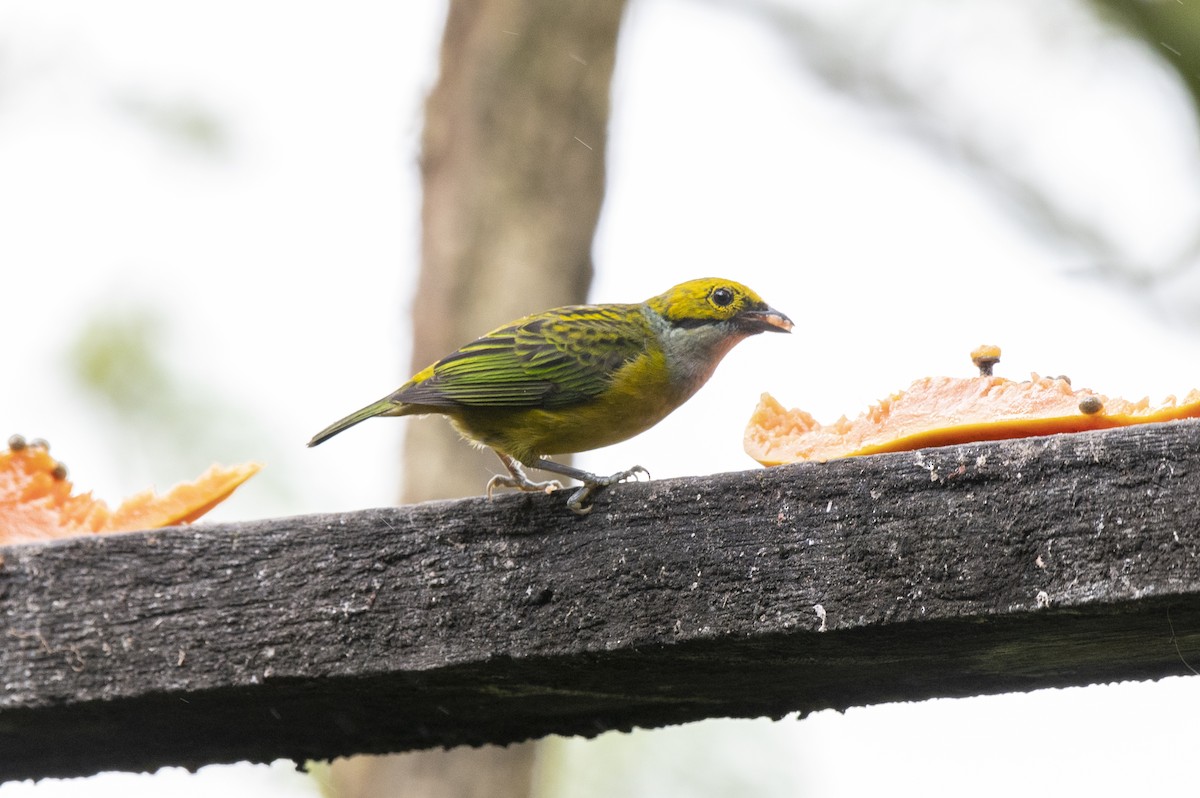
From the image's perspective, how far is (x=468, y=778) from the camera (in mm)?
6430

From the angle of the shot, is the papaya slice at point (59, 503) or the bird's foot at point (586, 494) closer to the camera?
the bird's foot at point (586, 494)

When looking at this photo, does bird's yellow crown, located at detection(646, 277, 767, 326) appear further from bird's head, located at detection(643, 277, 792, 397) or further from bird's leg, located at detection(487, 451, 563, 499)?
bird's leg, located at detection(487, 451, 563, 499)

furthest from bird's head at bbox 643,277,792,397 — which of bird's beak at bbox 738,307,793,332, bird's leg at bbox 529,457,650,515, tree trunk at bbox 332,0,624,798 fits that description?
tree trunk at bbox 332,0,624,798

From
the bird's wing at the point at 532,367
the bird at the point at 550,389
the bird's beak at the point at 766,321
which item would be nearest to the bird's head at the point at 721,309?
the bird's beak at the point at 766,321

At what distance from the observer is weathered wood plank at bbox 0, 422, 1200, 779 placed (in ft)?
7.54

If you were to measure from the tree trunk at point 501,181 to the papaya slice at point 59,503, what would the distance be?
13.1ft

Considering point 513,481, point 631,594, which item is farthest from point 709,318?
point 631,594

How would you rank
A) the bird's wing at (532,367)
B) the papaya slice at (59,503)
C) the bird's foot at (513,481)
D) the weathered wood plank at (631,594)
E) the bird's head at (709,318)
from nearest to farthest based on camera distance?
the weathered wood plank at (631,594) → the papaya slice at (59,503) → the bird's foot at (513,481) → the bird's wing at (532,367) → the bird's head at (709,318)

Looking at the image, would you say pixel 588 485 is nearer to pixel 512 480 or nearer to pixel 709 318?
pixel 512 480

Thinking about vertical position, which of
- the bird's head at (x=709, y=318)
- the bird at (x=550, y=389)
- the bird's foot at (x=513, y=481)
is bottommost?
the bird's foot at (x=513, y=481)

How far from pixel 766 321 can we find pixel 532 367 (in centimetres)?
104

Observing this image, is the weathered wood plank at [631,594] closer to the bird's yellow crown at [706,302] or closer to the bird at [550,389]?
the bird at [550,389]

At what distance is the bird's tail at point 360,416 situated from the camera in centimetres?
403

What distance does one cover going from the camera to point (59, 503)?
117 inches
